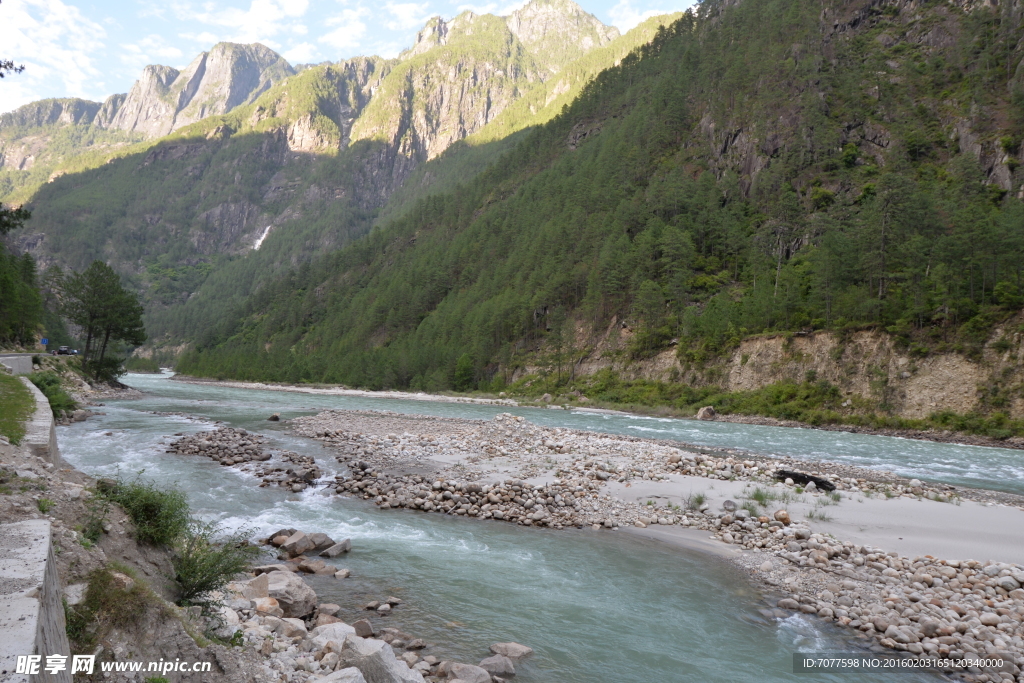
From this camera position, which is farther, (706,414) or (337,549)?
(706,414)

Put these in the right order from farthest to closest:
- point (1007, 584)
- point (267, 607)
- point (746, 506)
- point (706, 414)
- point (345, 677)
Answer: point (706, 414) < point (746, 506) < point (1007, 584) < point (267, 607) < point (345, 677)

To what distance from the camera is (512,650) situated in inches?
325

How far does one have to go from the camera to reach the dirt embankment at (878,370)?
38500mm

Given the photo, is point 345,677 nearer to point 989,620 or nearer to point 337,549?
point 337,549

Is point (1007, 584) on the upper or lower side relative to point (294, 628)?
upper

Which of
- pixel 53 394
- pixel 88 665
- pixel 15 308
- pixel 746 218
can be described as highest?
pixel 746 218

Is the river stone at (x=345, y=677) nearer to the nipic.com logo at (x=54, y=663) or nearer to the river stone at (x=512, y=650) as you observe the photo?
the nipic.com logo at (x=54, y=663)

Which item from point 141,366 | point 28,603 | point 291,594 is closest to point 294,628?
point 291,594

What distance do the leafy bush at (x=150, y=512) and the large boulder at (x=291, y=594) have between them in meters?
1.82

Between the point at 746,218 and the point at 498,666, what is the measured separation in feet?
264

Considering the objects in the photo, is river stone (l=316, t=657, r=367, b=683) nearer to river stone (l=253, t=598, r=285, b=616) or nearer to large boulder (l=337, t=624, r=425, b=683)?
large boulder (l=337, t=624, r=425, b=683)

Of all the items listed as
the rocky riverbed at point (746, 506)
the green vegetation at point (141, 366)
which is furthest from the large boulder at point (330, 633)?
the green vegetation at point (141, 366)

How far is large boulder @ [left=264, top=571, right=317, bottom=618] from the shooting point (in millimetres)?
8617

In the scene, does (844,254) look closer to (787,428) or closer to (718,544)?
(787,428)
